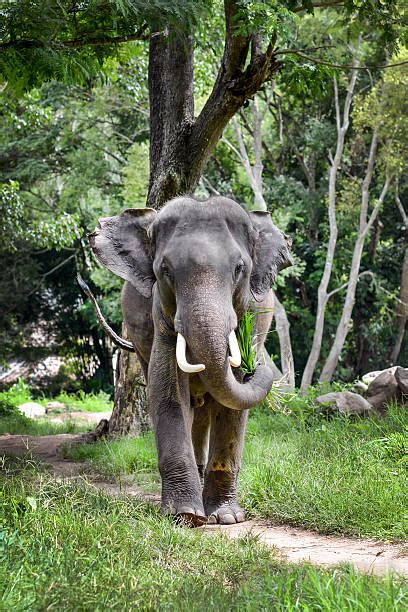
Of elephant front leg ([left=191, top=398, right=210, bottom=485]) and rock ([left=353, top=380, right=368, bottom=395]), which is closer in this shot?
elephant front leg ([left=191, top=398, right=210, bottom=485])

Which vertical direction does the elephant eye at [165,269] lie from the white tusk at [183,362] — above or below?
above

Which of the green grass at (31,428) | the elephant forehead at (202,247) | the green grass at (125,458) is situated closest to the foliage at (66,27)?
the elephant forehead at (202,247)

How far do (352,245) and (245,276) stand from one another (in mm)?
16195

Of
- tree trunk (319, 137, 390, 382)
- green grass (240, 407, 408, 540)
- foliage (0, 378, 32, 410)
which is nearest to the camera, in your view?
green grass (240, 407, 408, 540)

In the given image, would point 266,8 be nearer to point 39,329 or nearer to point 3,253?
point 3,253

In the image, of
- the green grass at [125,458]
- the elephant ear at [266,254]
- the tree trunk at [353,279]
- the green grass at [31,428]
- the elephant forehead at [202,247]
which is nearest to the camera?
the elephant forehead at [202,247]

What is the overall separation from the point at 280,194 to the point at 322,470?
16.4m

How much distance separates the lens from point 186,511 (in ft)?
18.3

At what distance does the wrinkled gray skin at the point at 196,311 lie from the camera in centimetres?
521

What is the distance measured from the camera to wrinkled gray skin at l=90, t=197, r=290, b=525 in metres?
5.21

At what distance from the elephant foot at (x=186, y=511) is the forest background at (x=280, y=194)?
12.4m

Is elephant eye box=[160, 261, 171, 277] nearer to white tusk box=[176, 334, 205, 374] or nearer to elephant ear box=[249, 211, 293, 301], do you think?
white tusk box=[176, 334, 205, 374]

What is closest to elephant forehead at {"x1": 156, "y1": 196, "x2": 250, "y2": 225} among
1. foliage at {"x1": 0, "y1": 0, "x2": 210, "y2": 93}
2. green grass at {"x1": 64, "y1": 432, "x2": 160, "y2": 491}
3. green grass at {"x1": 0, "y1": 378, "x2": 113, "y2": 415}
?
foliage at {"x1": 0, "y1": 0, "x2": 210, "y2": 93}

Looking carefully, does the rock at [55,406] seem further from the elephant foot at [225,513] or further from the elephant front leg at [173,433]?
the elephant front leg at [173,433]
